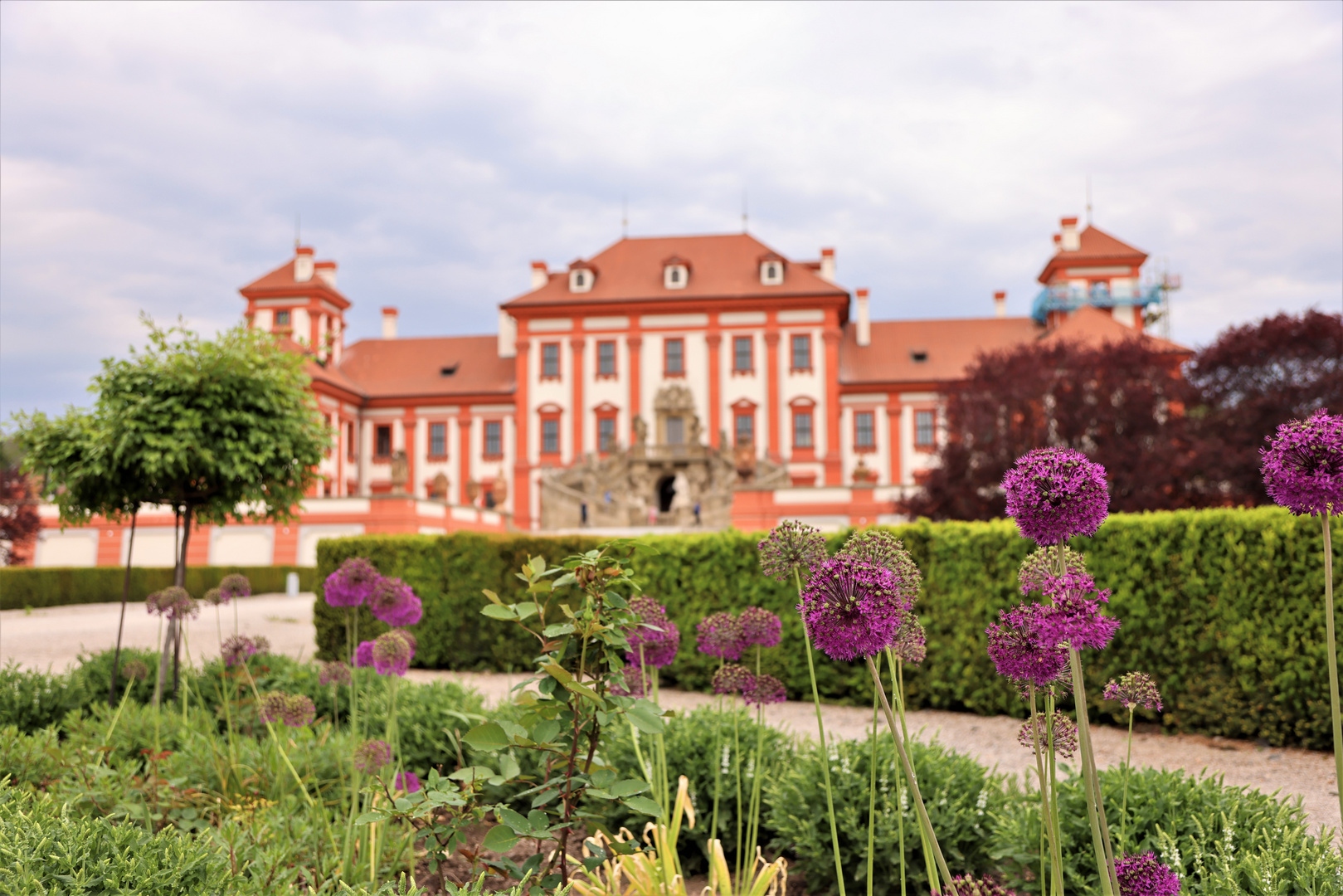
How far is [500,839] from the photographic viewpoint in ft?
7.45

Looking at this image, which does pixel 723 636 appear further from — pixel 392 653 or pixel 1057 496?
pixel 1057 496

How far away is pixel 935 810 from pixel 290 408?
602cm

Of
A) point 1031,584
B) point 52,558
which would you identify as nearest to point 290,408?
point 1031,584

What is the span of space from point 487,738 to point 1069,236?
45.8 m

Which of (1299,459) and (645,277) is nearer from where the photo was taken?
(1299,459)

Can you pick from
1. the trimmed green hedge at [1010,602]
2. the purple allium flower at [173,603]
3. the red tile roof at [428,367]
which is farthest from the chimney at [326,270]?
the purple allium flower at [173,603]

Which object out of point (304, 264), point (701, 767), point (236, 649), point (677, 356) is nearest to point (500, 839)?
point (701, 767)

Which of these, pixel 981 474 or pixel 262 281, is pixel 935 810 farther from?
pixel 262 281

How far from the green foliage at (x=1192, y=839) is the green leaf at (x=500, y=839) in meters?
1.76

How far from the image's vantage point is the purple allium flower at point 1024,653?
162 centimetres

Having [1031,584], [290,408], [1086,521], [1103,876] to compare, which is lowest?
[1103,876]

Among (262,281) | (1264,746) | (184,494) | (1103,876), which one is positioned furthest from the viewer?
(262,281)

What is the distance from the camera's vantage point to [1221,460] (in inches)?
715

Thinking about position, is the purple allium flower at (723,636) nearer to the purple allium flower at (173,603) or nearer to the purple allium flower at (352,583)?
the purple allium flower at (352,583)
